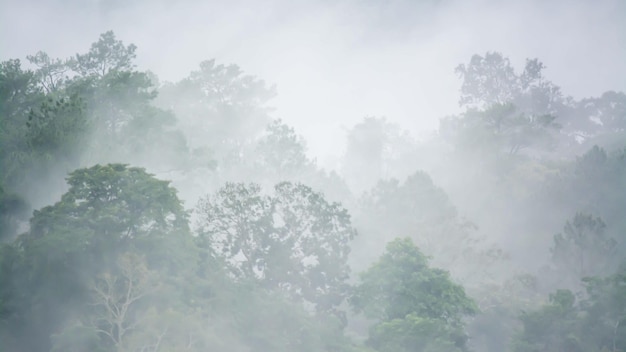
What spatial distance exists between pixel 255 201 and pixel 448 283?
536 inches

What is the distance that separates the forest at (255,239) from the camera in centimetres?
2375

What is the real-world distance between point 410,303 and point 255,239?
11.1m

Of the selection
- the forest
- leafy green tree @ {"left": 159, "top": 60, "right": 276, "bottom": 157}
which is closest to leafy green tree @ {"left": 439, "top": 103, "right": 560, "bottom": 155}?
the forest

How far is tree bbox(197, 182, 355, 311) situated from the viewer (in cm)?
3338

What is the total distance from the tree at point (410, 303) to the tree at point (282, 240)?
261cm

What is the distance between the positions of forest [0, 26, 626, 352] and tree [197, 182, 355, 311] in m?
0.12

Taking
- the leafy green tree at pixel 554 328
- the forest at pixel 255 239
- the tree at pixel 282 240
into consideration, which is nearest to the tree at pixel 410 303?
the forest at pixel 255 239

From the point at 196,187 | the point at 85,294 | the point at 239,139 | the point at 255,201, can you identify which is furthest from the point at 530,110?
the point at 85,294

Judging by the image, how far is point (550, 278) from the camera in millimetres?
42969

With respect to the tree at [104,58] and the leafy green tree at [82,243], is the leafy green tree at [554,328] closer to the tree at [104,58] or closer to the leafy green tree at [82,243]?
the leafy green tree at [82,243]

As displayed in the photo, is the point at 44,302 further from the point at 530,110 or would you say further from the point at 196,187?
the point at 530,110

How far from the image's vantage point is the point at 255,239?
1336 inches

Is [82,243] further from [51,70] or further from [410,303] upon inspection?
[51,70]

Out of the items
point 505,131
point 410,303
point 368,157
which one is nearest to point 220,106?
point 368,157
